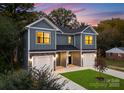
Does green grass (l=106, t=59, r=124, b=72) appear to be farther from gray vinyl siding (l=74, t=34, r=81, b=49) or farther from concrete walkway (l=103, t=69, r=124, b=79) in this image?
gray vinyl siding (l=74, t=34, r=81, b=49)

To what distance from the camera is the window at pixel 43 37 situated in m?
8.74

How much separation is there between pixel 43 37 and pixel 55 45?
0.93m

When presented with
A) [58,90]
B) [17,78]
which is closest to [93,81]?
[58,90]

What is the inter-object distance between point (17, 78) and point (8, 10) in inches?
257

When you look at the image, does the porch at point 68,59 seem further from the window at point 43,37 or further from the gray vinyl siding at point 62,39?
the window at point 43,37

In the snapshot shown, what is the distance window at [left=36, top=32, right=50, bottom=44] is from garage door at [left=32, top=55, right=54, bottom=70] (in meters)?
0.88

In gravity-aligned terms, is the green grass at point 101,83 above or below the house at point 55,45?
below

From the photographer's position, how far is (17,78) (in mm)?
4145

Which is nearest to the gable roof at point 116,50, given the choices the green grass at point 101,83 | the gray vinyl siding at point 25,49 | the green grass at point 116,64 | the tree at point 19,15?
the green grass at point 116,64

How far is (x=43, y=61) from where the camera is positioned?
28.2ft

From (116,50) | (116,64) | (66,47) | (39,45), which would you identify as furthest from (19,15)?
(116,64)

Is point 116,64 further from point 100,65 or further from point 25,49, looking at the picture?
point 25,49

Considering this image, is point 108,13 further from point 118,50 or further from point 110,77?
point 110,77

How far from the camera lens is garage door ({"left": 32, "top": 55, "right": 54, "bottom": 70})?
820 centimetres
